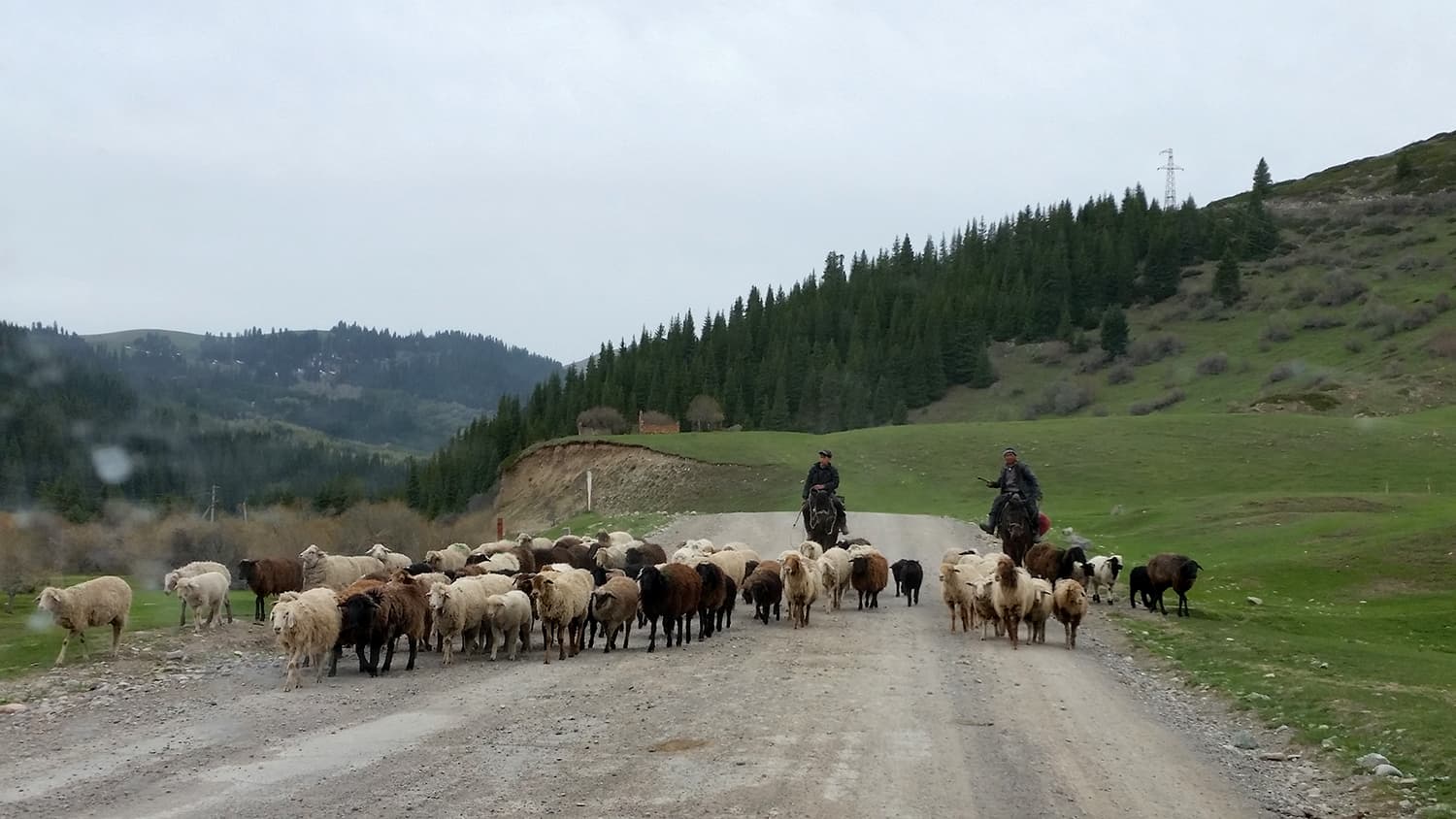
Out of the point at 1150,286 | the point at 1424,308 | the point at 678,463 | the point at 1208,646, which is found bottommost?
the point at 1208,646

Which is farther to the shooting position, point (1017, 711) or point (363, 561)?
point (363, 561)

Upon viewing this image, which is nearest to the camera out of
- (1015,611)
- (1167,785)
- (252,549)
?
(1167,785)

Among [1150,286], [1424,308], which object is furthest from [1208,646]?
[1150,286]

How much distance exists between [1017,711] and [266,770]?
7.79 metres

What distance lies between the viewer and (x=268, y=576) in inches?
866

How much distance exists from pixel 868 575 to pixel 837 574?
0.83 m

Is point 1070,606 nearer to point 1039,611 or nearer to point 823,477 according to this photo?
point 1039,611

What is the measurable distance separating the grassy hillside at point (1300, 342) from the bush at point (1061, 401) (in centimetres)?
14

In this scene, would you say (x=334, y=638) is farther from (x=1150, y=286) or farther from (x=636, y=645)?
(x=1150, y=286)

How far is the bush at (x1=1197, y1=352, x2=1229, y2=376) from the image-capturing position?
99125 mm

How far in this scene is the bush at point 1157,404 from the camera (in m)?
90.9

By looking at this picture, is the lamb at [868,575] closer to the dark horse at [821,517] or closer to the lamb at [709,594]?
the dark horse at [821,517]

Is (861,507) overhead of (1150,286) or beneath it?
beneath

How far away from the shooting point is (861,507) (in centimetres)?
5028
